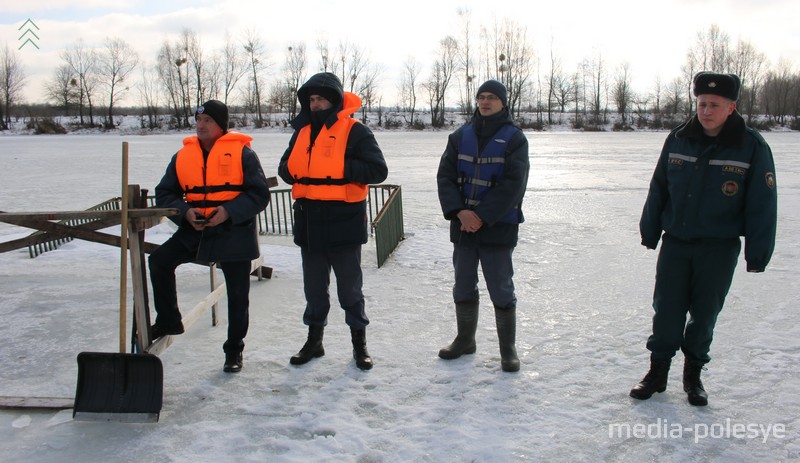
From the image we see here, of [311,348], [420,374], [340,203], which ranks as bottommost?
[420,374]

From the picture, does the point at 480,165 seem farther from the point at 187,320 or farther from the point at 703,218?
the point at 187,320

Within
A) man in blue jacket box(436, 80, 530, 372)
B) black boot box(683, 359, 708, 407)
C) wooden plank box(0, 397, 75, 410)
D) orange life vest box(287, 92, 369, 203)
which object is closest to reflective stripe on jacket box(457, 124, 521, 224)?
man in blue jacket box(436, 80, 530, 372)

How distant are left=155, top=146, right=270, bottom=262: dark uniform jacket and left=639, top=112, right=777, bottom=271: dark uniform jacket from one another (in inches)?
96.3

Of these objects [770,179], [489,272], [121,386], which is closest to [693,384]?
[770,179]

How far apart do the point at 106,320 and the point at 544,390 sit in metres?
3.53

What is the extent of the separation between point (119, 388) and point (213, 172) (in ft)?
4.41

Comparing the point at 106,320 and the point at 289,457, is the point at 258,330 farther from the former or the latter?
the point at 289,457

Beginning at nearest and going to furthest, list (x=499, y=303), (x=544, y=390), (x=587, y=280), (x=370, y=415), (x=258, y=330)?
(x=370, y=415), (x=544, y=390), (x=499, y=303), (x=258, y=330), (x=587, y=280)

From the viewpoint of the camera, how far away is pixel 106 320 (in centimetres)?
487

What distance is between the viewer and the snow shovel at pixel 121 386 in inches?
123

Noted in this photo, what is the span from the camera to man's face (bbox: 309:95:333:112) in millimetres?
3733

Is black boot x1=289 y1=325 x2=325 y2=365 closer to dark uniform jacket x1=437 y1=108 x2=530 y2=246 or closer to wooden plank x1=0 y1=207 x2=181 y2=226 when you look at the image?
dark uniform jacket x1=437 y1=108 x2=530 y2=246

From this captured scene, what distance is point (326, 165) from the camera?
12.2 ft

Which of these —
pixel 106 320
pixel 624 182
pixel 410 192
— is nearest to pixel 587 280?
pixel 106 320
